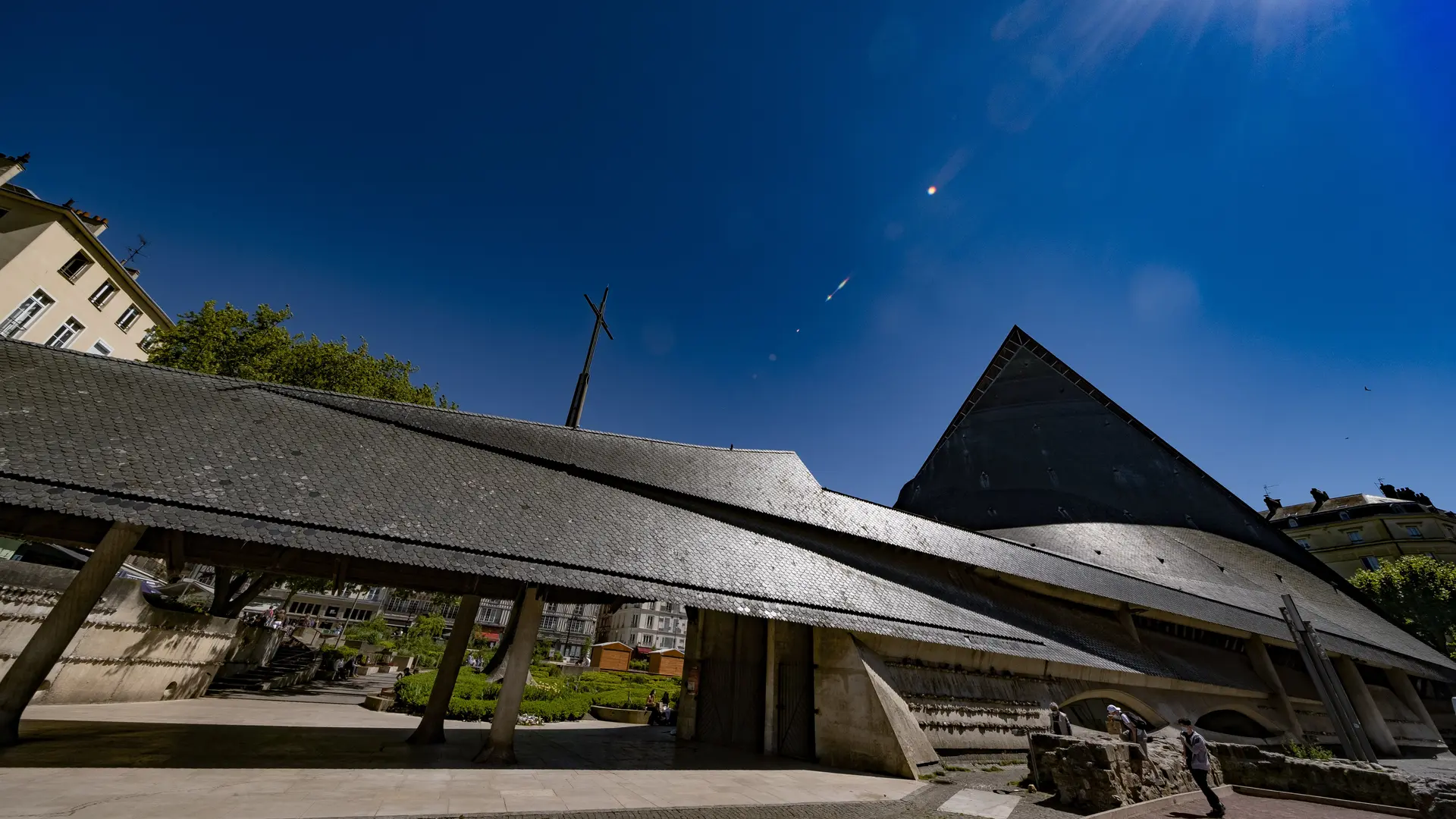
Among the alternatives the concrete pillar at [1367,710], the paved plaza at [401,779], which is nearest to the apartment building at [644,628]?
the concrete pillar at [1367,710]

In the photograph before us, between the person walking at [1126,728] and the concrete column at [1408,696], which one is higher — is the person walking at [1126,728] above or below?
below

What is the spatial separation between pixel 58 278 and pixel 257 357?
49.7 feet

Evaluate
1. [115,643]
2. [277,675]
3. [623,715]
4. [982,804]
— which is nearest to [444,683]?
[115,643]

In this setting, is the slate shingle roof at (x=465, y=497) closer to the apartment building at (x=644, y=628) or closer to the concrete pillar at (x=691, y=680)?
the concrete pillar at (x=691, y=680)

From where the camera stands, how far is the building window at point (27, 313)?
2178 cm

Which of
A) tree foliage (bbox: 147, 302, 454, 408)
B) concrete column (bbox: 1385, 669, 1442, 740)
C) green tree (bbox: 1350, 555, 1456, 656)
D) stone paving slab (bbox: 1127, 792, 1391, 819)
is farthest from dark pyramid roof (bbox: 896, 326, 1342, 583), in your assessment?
tree foliage (bbox: 147, 302, 454, 408)

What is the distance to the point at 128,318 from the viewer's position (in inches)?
1102

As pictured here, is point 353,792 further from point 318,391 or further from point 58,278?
point 58,278

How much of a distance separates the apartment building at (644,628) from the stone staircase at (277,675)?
46611 millimetres

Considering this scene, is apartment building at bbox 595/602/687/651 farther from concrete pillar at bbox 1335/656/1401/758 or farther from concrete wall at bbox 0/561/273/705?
concrete pillar at bbox 1335/656/1401/758

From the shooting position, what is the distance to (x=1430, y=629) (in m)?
29.7

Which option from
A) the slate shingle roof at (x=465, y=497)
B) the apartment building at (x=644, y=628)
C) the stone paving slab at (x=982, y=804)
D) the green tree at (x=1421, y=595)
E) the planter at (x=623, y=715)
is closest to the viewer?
the stone paving slab at (x=982, y=804)

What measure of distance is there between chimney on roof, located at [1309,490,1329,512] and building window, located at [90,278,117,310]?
9168 centimetres

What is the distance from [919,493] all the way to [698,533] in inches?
1131
